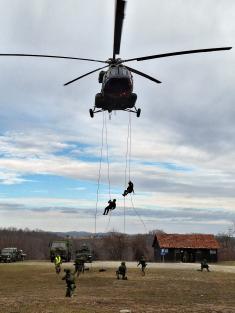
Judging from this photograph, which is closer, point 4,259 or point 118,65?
point 118,65

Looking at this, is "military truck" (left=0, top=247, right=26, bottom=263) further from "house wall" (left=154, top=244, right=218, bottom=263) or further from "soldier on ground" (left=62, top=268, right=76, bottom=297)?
"soldier on ground" (left=62, top=268, right=76, bottom=297)

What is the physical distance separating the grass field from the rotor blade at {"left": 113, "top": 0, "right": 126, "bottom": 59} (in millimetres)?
9712

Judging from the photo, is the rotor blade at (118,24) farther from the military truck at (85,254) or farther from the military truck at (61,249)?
the military truck at (85,254)

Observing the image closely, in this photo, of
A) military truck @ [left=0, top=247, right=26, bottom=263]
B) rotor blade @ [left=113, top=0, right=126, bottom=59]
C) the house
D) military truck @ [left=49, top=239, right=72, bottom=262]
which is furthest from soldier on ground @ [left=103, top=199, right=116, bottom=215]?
the house

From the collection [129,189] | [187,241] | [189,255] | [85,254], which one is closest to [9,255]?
[85,254]

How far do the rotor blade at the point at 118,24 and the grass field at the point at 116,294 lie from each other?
971 centimetres

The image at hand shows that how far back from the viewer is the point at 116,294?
23.0 metres

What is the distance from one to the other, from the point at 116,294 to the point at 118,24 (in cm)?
1257

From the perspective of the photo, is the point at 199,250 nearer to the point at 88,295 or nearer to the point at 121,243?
the point at 121,243

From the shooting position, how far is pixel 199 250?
63.6 meters

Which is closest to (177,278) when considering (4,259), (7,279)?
(7,279)

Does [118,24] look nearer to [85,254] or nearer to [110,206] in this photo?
[110,206]

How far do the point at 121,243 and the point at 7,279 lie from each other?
61.1 metres

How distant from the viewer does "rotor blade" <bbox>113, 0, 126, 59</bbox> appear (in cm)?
1499
